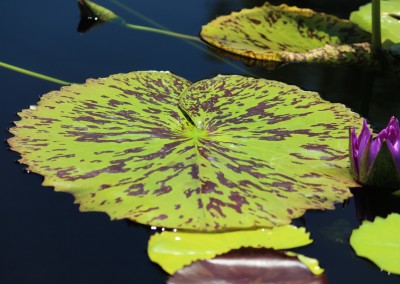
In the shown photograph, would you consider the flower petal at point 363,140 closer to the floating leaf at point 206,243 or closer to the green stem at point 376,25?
the floating leaf at point 206,243

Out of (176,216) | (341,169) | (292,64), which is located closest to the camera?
(176,216)

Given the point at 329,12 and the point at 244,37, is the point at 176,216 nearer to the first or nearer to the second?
the point at 244,37

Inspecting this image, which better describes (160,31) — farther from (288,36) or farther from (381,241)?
(381,241)

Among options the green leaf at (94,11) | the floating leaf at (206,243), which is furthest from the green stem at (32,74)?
the floating leaf at (206,243)

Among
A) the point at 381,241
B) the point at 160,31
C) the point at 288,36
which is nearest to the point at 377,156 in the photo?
the point at 381,241

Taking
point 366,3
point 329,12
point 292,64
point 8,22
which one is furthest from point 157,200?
point 366,3

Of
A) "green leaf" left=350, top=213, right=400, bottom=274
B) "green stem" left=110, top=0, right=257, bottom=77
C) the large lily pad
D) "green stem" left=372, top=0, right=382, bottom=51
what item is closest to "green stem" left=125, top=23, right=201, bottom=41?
"green stem" left=110, top=0, right=257, bottom=77
